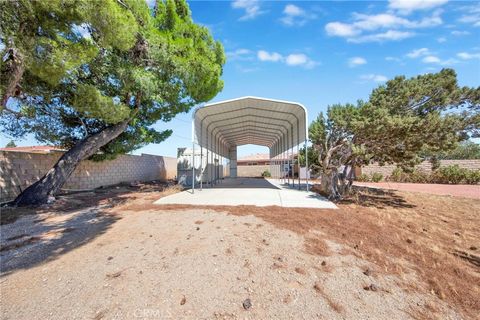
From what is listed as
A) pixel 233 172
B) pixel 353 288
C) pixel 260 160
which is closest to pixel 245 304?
pixel 353 288

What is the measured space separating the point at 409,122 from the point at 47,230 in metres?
9.72

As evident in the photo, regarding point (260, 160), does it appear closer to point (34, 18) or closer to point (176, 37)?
point (176, 37)

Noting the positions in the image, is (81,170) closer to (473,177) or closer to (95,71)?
(95,71)

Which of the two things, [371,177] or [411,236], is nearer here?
[411,236]

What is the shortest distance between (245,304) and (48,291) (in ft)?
7.42

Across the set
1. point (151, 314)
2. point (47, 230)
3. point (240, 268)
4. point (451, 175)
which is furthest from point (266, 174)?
point (151, 314)

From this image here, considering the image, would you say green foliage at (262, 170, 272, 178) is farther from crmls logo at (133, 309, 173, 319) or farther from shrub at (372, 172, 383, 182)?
crmls logo at (133, 309, 173, 319)

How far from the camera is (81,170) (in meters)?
11.2

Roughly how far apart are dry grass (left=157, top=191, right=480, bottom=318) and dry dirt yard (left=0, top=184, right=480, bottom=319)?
24 millimetres

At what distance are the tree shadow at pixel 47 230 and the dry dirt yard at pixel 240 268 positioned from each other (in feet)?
0.12

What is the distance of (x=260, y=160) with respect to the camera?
36.5 m

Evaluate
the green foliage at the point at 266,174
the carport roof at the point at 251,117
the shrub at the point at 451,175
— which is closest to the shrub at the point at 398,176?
the shrub at the point at 451,175

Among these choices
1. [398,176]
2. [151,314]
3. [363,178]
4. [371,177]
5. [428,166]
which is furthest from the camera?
[363,178]

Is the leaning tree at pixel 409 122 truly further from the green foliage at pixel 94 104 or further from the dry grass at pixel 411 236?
the green foliage at pixel 94 104
